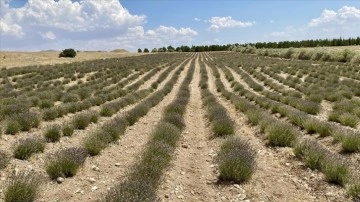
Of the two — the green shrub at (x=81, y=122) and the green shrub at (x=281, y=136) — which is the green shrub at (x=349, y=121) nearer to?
the green shrub at (x=281, y=136)

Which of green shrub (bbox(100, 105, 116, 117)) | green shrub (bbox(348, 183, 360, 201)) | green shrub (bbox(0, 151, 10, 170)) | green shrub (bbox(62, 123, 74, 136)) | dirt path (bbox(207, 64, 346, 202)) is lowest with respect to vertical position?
dirt path (bbox(207, 64, 346, 202))

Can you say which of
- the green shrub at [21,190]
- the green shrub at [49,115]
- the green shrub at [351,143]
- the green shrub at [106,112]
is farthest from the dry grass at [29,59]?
the green shrub at [351,143]

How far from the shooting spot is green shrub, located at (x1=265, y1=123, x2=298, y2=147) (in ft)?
35.0

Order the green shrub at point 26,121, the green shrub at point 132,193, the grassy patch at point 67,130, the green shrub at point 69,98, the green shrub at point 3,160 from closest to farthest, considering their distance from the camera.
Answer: the green shrub at point 132,193
the green shrub at point 3,160
the grassy patch at point 67,130
the green shrub at point 26,121
the green shrub at point 69,98

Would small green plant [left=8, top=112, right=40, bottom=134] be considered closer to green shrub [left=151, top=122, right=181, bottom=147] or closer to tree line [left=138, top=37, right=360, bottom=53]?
green shrub [left=151, top=122, right=181, bottom=147]

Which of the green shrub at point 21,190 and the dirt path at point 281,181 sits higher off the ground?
the green shrub at point 21,190

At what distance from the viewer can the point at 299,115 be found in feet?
44.9

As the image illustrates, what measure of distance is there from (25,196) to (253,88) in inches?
845

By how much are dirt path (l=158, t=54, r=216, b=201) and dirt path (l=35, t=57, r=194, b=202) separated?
1.01 meters

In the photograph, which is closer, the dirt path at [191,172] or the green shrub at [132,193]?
the green shrub at [132,193]

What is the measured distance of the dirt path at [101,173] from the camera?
273 inches

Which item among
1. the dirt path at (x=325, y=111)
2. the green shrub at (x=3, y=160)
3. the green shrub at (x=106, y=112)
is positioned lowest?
the dirt path at (x=325, y=111)

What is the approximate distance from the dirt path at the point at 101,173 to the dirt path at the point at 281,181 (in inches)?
107

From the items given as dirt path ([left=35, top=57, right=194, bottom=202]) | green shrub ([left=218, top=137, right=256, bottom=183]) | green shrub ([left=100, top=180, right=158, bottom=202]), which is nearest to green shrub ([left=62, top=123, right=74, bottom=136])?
dirt path ([left=35, top=57, right=194, bottom=202])
